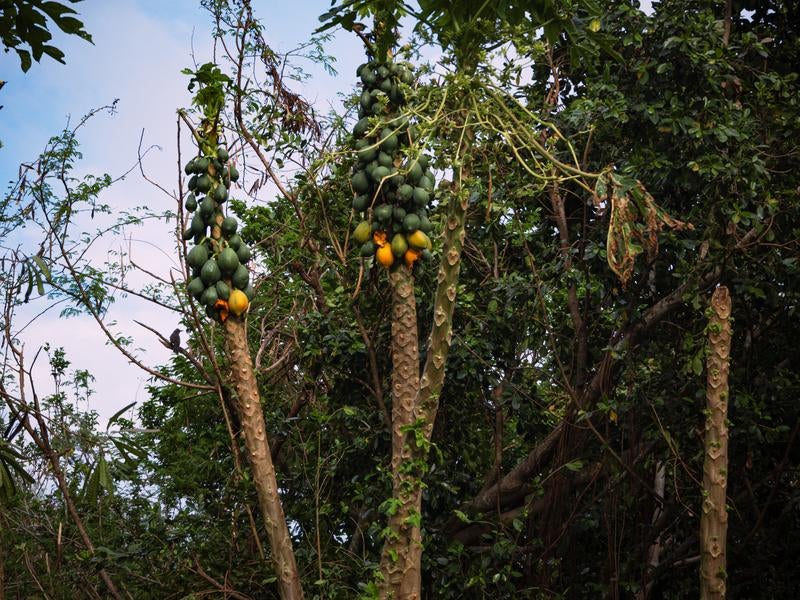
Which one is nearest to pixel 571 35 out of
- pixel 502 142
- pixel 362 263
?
pixel 502 142

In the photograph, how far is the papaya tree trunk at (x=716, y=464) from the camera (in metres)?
4.55

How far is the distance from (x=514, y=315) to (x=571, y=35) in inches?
102

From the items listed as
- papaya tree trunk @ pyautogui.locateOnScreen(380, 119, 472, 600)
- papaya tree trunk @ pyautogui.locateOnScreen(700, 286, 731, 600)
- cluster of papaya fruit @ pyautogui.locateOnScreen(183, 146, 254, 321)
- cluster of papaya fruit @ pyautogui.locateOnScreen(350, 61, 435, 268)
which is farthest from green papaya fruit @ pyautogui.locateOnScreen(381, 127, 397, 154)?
papaya tree trunk @ pyautogui.locateOnScreen(700, 286, 731, 600)

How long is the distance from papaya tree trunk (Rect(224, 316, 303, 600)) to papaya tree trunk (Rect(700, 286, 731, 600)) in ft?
6.42

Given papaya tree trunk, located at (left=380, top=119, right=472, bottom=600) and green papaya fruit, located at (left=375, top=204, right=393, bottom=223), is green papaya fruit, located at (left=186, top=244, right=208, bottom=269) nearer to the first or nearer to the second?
green papaya fruit, located at (left=375, top=204, right=393, bottom=223)

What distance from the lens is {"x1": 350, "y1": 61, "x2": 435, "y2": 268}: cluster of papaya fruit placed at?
4.92 metres

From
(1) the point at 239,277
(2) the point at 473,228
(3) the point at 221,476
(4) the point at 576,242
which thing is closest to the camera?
(1) the point at 239,277

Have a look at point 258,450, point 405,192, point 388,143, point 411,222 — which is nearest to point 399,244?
point 411,222

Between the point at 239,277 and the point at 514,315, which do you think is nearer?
the point at 239,277

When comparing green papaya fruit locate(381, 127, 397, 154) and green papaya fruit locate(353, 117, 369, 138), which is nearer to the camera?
green papaya fruit locate(381, 127, 397, 154)

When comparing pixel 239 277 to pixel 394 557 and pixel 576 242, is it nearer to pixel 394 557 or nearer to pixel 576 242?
pixel 394 557

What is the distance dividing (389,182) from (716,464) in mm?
2022

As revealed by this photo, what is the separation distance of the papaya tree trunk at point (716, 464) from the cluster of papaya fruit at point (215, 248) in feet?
7.15

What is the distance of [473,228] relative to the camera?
23.4 ft
